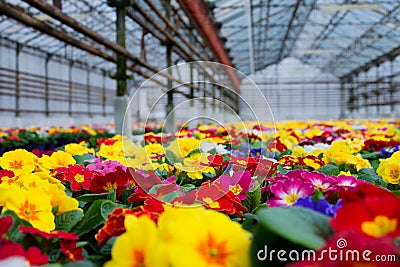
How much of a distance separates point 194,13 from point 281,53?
2184 centimetres

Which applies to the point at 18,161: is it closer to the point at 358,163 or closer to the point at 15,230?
the point at 15,230

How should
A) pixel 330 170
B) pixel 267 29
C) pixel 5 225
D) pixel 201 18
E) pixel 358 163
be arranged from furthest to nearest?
pixel 267 29 < pixel 201 18 < pixel 358 163 < pixel 330 170 < pixel 5 225

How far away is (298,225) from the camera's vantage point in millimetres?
531

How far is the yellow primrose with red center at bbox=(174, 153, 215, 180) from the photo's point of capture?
1268mm

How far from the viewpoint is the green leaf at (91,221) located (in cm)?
76

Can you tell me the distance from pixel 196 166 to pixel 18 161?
461 mm

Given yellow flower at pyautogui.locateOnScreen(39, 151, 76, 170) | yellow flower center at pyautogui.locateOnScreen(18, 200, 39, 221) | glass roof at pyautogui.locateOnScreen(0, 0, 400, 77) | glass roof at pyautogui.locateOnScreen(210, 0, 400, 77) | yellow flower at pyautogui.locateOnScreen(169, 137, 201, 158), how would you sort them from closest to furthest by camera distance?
1. yellow flower center at pyautogui.locateOnScreen(18, 200, 39, 221)
2. yellow flower at pyautogui.locateOnScreen(39, 151, 76, 170)
3. yellow flower at pyautogui.locateOnScreen(169, 137, 201, 158)
4. glass roof at pyautogui.locateOnScreen(0, 0, 400, 77)
5. glass roof at pyautogui.locateOnScreen(210, 0, 400, 77)

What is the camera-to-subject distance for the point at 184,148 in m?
1.59

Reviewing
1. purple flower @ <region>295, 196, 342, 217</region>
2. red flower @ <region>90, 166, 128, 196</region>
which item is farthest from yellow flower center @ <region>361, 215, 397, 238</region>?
red flower @ <region>90, 166, 128, 196</region>

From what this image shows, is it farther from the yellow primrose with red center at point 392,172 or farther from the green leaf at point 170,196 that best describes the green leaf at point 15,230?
the yellow primrose with red center at point 392,172

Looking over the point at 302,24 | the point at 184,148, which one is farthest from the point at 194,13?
the point at 302,24

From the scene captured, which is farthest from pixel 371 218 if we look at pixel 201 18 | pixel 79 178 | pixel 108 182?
pixel 201 18

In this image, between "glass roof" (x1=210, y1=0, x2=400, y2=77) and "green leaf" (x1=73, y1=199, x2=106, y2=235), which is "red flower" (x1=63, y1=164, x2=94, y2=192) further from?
"glass roof" (x1=210, y1=0, x2=400, y2=77)

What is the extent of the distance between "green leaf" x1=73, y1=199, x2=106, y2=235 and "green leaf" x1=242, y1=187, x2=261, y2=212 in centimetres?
35
